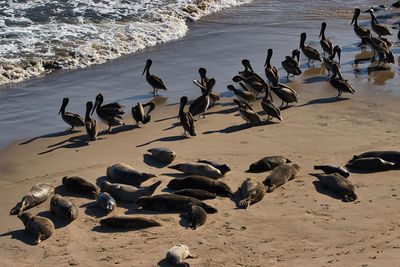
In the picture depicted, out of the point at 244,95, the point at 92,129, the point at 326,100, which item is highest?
the point at 244,95

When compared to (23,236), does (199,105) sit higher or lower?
higher

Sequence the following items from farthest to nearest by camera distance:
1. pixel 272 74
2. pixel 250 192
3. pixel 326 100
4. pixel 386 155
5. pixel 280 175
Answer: pixel 272 74 < pixel 326 100 < pixel 386 155 < pixel 280 175 < pixel 250 192

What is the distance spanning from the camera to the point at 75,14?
2481 centimetres

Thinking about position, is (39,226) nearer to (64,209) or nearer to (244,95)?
(64,209)

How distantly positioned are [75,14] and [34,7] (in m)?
1.83

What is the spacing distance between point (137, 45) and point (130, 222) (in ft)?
43.4

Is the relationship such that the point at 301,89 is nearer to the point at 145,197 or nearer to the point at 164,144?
the point at 164,144

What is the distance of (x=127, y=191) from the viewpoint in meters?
10.3

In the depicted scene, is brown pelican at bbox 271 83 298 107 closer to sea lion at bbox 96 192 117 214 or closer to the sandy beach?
the sandy beach

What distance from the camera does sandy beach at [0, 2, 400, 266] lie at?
8.65 metres

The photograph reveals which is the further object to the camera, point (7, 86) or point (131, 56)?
point (131, 56)

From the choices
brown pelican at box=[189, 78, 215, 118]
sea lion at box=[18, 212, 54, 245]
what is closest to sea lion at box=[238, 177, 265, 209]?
sea lion at box=[18, 212, 54, 245]

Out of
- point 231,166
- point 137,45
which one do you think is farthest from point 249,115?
point 137,45

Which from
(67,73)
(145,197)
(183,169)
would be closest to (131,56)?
(67,73)
